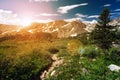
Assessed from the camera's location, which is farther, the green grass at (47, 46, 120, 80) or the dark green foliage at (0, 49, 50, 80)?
the dark green foliage at (0, 49, 50, 80)

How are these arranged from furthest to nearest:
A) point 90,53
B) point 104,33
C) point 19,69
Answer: point 104,33 < point 90,53 < point 19,69

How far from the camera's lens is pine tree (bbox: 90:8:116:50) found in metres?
33.0

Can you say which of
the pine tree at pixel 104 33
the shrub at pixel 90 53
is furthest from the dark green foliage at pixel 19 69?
the pine tree at pixel 104 33

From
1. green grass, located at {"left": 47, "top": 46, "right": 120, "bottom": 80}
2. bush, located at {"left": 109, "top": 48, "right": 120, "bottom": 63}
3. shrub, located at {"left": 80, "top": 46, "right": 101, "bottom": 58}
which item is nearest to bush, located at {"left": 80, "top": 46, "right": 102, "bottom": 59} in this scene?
shrub, located at {"left": 80, "top": 46, "right": 101, "bottom": 58}

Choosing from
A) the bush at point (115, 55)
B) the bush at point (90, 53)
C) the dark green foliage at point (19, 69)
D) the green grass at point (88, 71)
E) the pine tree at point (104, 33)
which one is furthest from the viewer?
the pine tree at point (104, 33)

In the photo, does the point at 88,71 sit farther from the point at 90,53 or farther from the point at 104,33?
the point at 104,33

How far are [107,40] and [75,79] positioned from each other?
15549 mm

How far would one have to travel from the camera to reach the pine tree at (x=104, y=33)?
33031mm

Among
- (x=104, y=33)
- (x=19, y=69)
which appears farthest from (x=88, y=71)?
(x=104, y=33)

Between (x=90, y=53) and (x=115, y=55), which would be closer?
(x=115, y=55)

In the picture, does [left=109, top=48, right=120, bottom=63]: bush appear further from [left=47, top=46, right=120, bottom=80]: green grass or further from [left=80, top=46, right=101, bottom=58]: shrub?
[left=80, top=46, right=101, bottom=58]: shrub

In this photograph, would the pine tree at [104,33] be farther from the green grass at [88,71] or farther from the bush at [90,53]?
the green grass at [88,71]

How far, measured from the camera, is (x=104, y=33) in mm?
33438

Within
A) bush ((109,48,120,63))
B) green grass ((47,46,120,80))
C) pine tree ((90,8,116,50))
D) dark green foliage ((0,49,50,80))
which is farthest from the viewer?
pine tree ((90,8,116,50))
